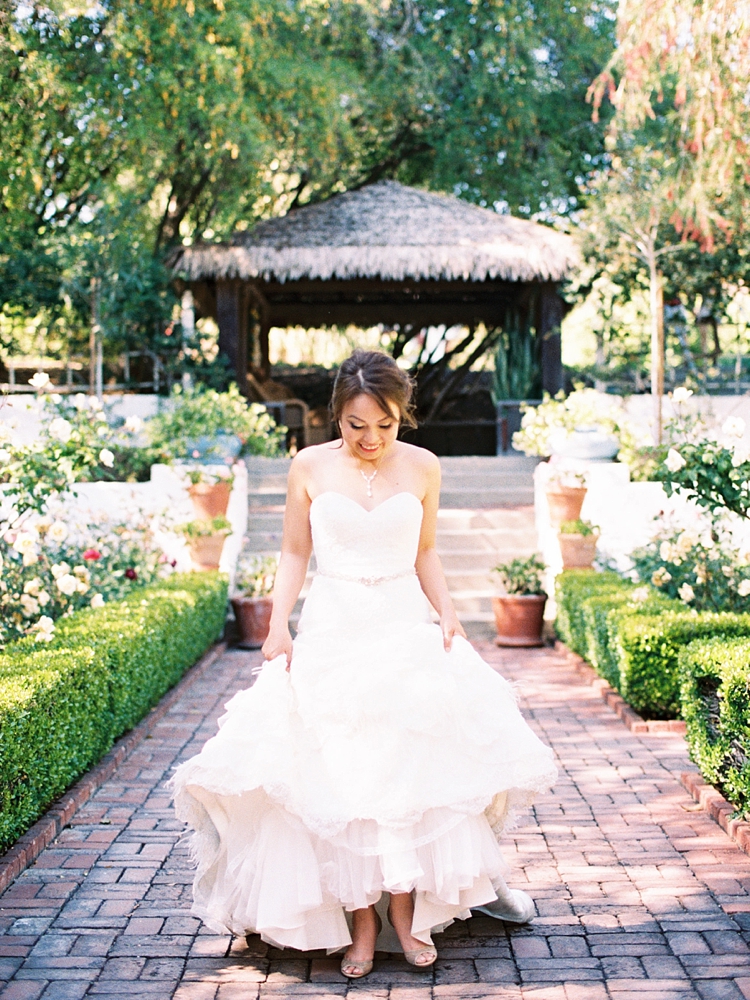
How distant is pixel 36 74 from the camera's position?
40.8 ft

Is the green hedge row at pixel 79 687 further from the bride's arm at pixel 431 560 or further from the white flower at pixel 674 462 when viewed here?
the white flower at pixel 674 462

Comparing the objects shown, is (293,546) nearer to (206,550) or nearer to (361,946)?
(361,946)

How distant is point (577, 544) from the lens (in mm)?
9664

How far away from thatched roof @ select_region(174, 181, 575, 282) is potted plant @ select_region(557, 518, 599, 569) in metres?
5.67

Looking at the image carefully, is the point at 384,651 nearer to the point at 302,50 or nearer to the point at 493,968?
the point at 493,968

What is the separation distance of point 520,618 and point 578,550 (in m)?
0.90

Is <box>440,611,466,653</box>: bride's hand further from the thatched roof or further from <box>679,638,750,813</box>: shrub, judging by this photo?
the thatched roof

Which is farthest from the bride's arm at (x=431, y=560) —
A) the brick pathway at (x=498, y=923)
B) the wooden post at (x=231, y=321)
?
the wooden post at (x=231, y=321)

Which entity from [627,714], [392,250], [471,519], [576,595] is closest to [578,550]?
[576,595]

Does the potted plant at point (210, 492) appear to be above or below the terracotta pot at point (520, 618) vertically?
above

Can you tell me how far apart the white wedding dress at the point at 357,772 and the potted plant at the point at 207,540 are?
623 centimetres

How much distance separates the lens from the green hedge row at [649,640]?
6.03 meters

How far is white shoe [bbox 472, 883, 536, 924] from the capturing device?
3.41 m

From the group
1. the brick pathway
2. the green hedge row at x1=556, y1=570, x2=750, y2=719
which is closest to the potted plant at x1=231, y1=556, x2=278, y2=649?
the green hedge row at x1=556, y1=570, x2=750, y2=719
